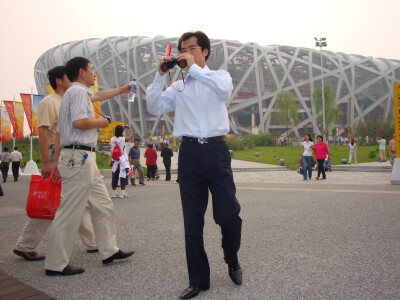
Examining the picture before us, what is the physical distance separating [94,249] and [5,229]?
220 centimetres

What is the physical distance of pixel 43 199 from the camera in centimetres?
351

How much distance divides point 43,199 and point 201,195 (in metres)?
1.70

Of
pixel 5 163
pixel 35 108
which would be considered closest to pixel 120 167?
pixel 35 108

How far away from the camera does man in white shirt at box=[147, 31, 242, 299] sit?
2639 millimetres

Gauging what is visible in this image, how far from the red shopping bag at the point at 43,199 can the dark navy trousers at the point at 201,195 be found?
1.52m

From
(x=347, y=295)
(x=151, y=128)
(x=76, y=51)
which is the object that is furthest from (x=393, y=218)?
(x=76, y=51)

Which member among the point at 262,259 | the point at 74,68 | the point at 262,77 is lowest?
the point at 262,259

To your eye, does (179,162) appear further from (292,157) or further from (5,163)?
(292,157)

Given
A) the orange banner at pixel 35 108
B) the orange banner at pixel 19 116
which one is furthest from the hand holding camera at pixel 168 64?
the orange banner at pixel 19 116

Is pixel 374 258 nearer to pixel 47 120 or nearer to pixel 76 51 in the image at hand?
pixel 47 120

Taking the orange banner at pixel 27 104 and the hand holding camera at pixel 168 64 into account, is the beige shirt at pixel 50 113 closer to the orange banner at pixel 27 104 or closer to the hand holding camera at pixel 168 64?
the hand holding camera at pixel 168 64

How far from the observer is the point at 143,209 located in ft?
23.1

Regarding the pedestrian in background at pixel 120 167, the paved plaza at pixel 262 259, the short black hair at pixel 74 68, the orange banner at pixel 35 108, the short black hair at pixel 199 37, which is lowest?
the paved plaza at pixel 262 259

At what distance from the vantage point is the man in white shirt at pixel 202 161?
2.64 metres
